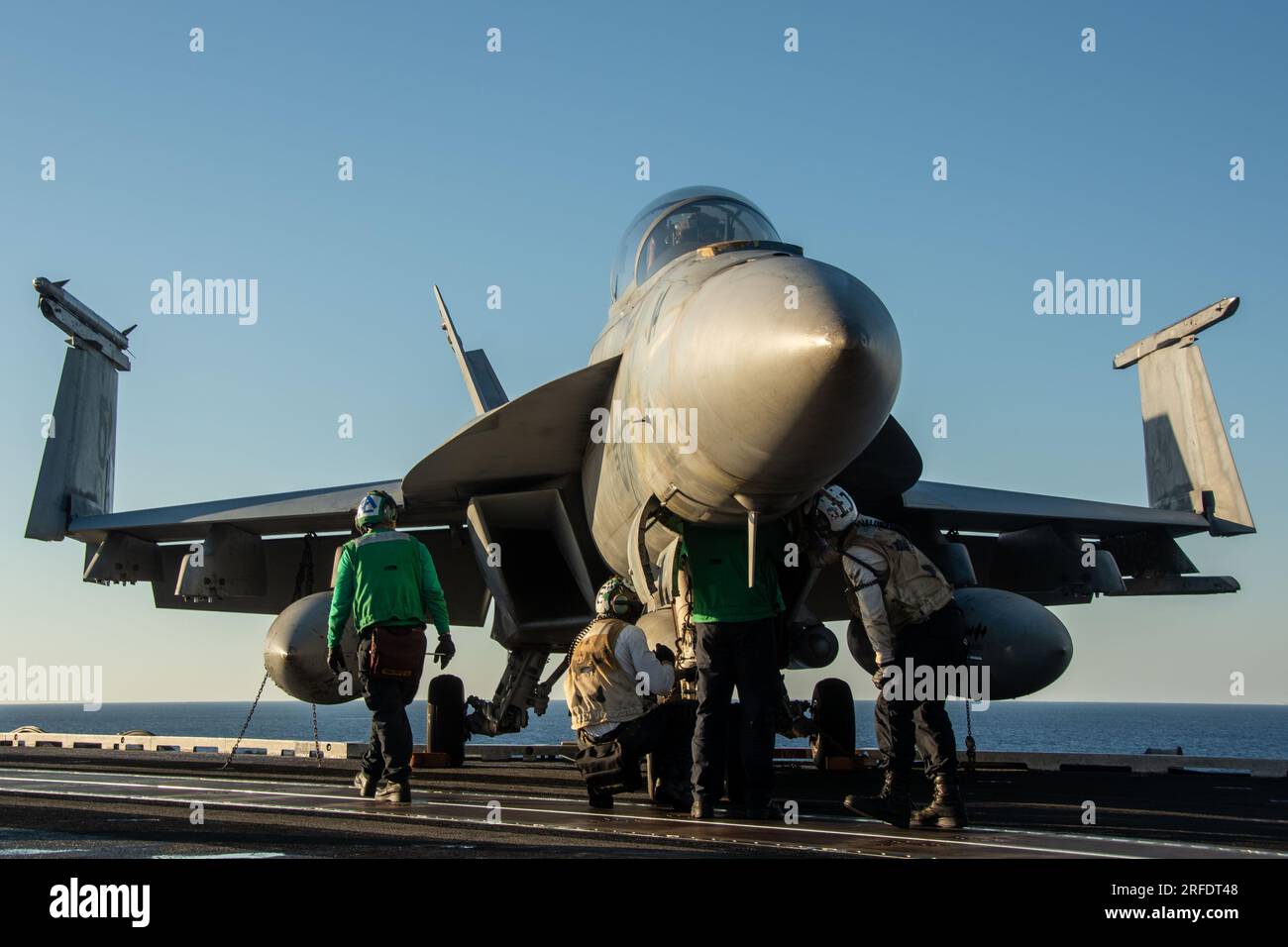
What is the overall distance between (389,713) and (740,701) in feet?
6.73

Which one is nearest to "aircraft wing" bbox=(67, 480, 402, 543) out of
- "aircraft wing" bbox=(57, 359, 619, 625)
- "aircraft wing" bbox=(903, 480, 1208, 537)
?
"aircraft wing" bbox=(57, 359, 619, 625)

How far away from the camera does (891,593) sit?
6449 mm

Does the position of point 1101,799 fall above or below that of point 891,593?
below

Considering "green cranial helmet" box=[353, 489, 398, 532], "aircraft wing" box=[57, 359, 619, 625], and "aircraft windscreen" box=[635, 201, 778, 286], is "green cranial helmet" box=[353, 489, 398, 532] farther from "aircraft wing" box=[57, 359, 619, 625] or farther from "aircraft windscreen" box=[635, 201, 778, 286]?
"aircraft wing" box=[57, 359, 619, 625]

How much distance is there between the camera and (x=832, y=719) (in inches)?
575

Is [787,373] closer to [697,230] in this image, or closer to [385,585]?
[385,585]

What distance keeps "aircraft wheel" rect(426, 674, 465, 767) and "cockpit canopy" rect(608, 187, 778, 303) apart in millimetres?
Result: 6676

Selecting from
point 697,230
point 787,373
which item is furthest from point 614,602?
point 697,230

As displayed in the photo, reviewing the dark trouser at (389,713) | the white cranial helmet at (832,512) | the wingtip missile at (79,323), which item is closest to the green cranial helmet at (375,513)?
the dark trouser at (389,713)
